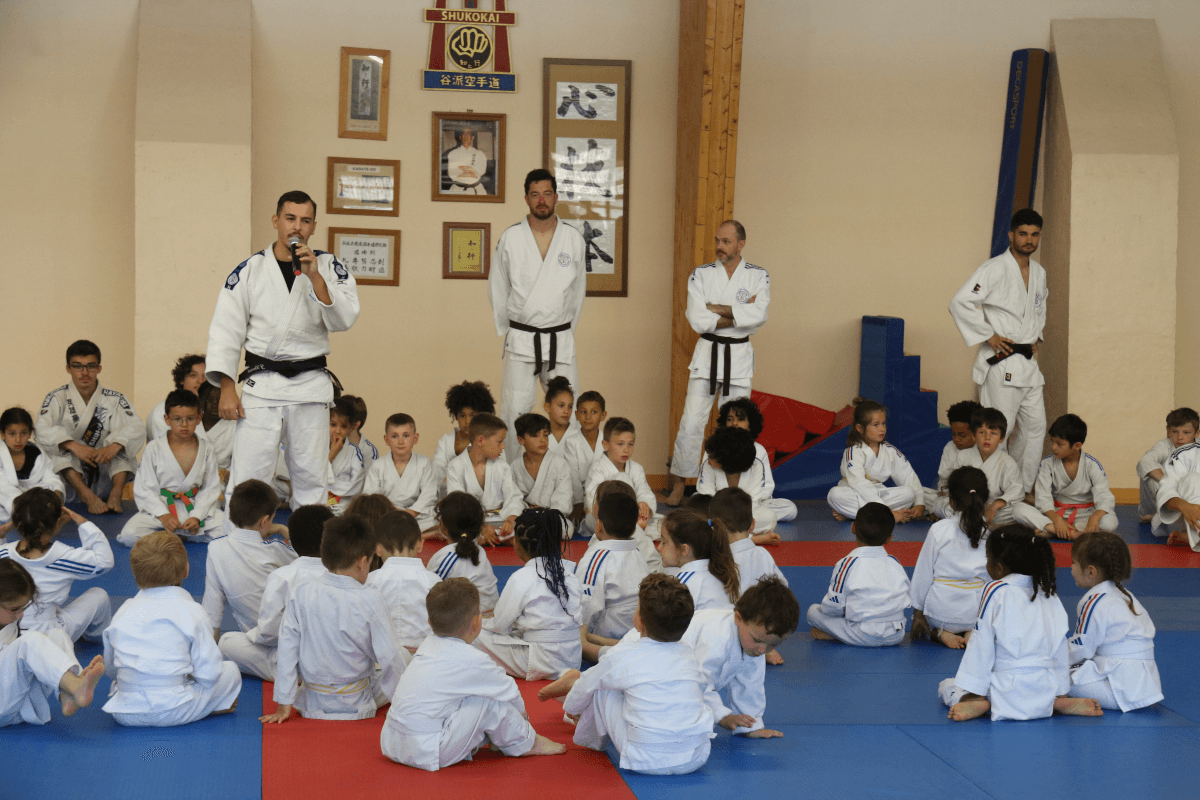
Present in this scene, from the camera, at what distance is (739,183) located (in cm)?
815

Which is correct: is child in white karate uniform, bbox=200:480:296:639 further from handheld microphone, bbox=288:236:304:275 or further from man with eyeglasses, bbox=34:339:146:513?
man with eyeglasses, bbox=34:339:146:513

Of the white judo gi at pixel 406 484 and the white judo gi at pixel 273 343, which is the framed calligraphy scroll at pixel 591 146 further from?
the white judo gi at pixel 273 343

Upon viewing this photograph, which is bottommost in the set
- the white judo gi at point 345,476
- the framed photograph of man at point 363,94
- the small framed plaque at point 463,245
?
the white judo gi at point 345,476

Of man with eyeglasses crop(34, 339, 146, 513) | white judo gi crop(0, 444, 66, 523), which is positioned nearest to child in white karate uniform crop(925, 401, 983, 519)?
man with eyeglasses crop(34, 339, 146, 513)

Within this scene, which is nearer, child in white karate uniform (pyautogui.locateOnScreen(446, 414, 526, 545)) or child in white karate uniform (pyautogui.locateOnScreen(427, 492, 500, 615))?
child in white karate uniform (pyautogui.locateOnScreen(427, 492, 500, 615))

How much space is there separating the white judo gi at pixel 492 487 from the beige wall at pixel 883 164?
2864mm

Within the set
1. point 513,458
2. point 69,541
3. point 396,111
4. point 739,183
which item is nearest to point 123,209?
point 396,111

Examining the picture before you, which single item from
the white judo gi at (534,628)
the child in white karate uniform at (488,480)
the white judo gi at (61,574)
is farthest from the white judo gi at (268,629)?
the child in white karate uniform at (488,480)

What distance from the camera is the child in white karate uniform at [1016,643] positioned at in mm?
3549

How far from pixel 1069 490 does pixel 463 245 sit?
4141 mm

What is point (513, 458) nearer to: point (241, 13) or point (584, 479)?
point (584, 479)

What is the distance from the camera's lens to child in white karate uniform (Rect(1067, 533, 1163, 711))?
12.2ft

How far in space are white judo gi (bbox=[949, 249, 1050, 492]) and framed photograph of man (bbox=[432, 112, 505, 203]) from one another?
316 centimetres

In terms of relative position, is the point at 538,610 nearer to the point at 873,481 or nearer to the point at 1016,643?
the point at 1016,643
